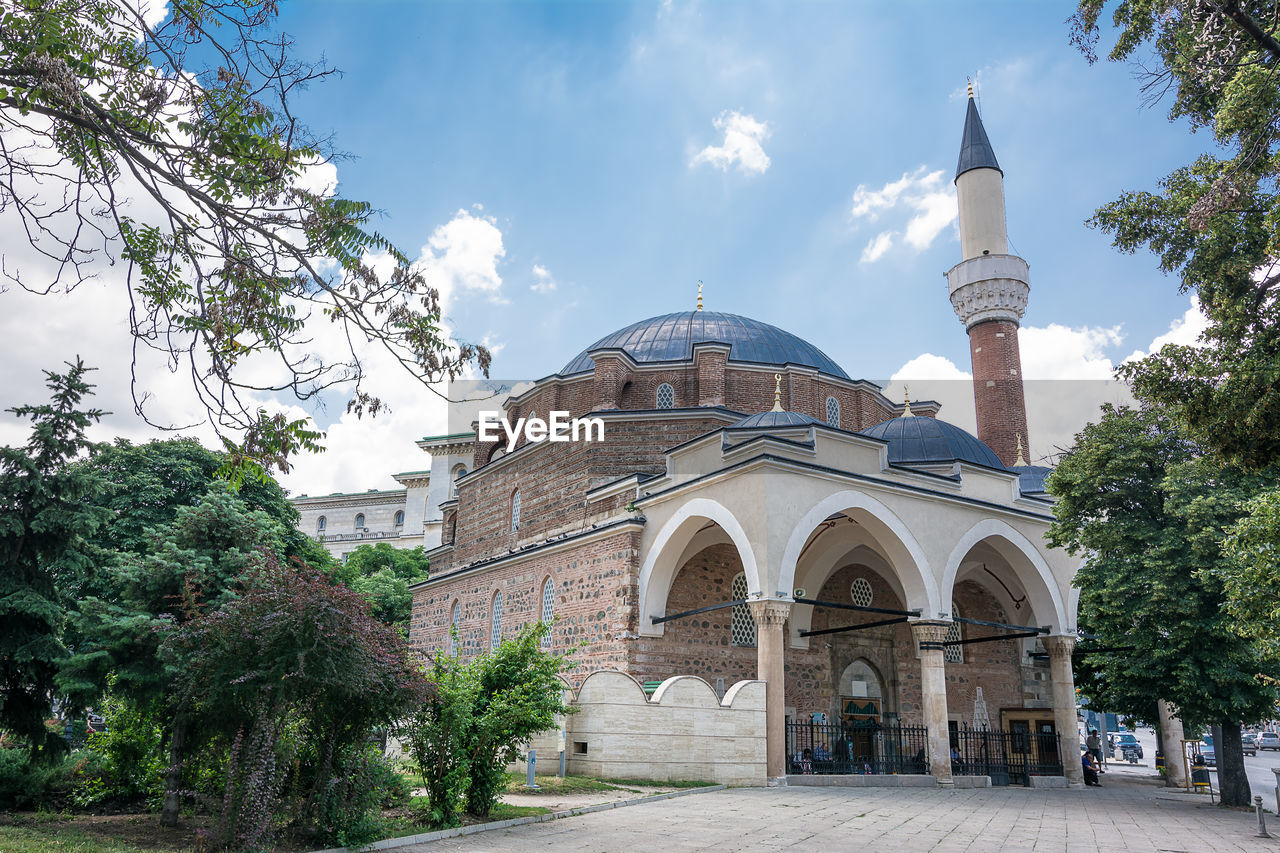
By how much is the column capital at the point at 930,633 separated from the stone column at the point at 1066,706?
11.9 feet

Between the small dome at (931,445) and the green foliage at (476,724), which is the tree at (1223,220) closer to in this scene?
the green foliage at (476,724)

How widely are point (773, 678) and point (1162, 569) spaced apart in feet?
18.1

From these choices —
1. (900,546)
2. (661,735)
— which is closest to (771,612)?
(661,735)

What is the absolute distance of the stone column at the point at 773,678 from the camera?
11.6 m

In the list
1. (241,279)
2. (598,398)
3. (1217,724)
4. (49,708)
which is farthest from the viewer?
(598,398)

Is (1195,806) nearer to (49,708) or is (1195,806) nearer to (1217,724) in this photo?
(1217,724)

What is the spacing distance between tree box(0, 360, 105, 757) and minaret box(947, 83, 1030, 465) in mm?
19974

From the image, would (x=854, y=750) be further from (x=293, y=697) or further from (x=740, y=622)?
(x=293, y=697)

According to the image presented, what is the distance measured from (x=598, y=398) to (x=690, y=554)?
18.4 ft

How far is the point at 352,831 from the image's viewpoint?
5.95 meters

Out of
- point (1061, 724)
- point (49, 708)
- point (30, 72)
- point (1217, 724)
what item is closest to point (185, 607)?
point (49, 708)

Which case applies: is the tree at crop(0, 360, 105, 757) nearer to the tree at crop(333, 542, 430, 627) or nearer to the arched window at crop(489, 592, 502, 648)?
the arched window at crop(489, 592, 502, 648)

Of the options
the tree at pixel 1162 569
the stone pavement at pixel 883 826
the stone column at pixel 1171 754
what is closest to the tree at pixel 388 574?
the stone column at pixel 1171 754

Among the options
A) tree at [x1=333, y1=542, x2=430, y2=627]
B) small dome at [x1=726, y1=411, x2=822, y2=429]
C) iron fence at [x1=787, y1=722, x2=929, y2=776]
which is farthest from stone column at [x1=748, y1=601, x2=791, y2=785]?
tree at [x1=333, y1=542, x2=430, y2=627]
